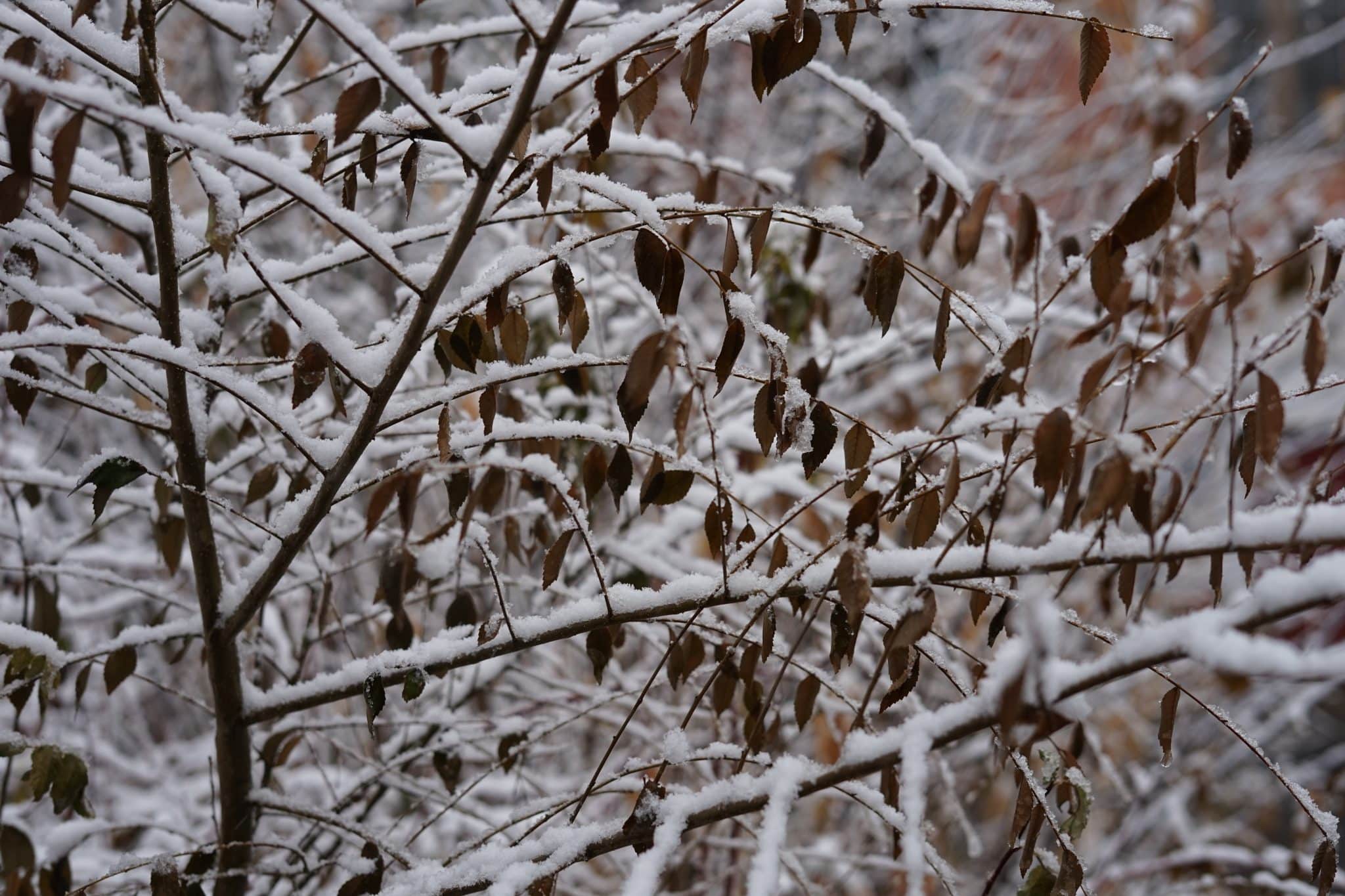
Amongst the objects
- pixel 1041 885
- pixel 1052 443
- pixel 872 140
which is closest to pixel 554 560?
pixel 1052 443

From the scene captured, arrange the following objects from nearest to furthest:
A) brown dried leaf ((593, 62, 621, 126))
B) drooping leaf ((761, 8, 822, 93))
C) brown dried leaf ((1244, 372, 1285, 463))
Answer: brown dried leaf ((1244, 372, 1285, 463)) → brown dried leaf ((593, 62, 621, 126)) → drooping leaf ((761, 8, 822, 93))

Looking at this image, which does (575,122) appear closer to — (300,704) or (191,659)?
(300,704)

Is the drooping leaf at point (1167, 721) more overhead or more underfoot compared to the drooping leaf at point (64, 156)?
more underfoot

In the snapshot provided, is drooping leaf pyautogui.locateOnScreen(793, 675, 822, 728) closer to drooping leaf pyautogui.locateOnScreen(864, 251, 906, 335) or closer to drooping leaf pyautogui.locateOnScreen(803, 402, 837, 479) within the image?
drooping leaf pyautogui.locateOnScreen(803, 402, 837, 479)

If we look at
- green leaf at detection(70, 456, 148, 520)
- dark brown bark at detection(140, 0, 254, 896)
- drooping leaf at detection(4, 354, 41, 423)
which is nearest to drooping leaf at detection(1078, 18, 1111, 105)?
dark brown bark at detection(140, 0, 254, 896)

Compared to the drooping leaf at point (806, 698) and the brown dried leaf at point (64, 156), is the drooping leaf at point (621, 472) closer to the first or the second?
the drooping leaf at point (806, 698)

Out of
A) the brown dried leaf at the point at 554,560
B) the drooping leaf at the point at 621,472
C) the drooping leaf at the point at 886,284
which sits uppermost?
the drooping leaf at the point at 886,284

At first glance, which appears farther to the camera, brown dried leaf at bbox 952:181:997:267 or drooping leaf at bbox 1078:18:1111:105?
brown dried leaf at bbox 952:181:997:267

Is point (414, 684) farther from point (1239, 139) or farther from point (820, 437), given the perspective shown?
point (1239, 139)

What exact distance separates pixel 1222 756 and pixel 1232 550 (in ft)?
12.5

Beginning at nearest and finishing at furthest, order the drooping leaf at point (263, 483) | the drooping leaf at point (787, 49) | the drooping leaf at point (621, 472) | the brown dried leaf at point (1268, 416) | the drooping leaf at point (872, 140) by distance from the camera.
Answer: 1. the brown dried leaf at point (1268, 416)
2. the drooping leaf at point (787, 49)
3. the drooping leaf at point (621, 472)
4. the drooping leaf at point (263, 483)
5. the drooping leaf at point (872, 140)

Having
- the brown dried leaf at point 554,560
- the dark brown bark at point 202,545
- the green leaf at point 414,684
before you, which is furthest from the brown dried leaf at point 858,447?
the dark brown bark at point 202,545

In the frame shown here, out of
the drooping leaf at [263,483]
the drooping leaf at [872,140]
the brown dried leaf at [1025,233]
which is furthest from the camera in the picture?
the drooping leaf at [872,140]

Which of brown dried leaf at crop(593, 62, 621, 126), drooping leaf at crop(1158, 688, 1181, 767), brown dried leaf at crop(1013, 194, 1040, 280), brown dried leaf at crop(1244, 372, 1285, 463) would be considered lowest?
drooping leaf at crop(1158, 688, 1181, 767)
